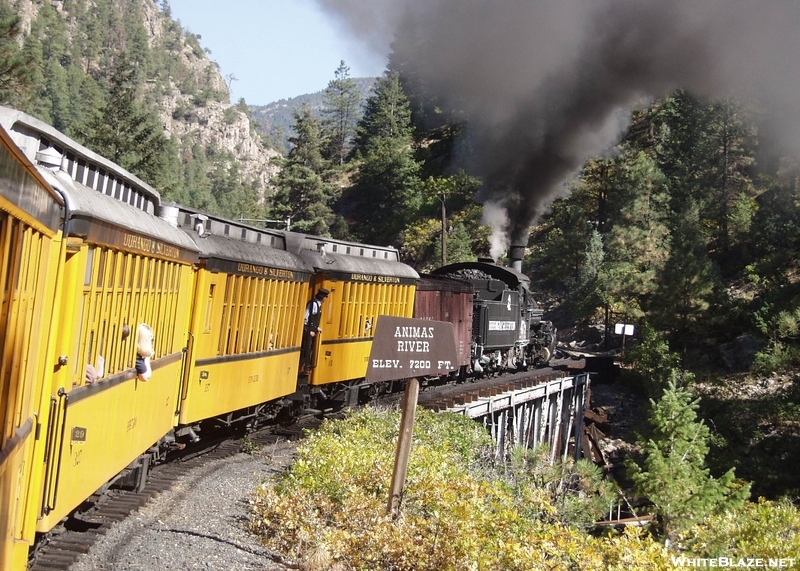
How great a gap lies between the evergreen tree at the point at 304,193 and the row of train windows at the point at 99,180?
188 feet

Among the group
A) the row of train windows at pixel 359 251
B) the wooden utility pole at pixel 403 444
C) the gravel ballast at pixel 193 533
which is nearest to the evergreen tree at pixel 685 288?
the row of train windows at pixel 359 251

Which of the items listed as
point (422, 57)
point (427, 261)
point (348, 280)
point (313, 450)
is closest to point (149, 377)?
point (313, 450)

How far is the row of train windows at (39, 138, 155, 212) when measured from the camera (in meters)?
6.47

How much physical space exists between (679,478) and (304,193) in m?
52.0

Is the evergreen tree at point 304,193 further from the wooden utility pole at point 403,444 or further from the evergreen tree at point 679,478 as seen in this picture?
the wooden utility pole at point 403,444

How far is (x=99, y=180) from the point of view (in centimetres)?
734

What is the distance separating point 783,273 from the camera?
39688 millimetres

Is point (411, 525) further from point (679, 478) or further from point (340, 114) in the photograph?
point (340, 114)

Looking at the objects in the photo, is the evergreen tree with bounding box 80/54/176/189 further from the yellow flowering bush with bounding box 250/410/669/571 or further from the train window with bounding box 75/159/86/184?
the train window with bounding box 75/159/86/184

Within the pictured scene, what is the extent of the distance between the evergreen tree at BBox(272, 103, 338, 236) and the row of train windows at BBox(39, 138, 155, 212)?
57207 millimetres

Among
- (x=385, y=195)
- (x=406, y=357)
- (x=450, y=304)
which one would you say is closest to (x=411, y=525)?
(x=406, y=357)

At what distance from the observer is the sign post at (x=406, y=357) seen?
7.41 meters

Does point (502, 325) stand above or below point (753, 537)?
above

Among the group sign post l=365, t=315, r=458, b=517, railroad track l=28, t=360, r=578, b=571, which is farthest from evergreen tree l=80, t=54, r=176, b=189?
sign post l=365, t=315, r=458, b=517
